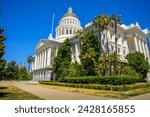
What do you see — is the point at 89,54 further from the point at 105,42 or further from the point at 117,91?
the point at 117,91

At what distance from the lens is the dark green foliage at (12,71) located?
85938 mm

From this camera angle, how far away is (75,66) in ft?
128

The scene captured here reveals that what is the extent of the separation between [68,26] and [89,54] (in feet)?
133

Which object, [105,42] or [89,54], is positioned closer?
[89,54]

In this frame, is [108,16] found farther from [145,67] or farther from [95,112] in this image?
[95,112]

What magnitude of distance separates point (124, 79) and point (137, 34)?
2608 cm

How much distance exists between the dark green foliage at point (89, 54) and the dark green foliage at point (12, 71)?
202ft

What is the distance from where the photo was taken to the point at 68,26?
7119cm

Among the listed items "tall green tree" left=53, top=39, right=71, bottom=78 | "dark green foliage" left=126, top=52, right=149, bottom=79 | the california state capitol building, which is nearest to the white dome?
the california state capitol building

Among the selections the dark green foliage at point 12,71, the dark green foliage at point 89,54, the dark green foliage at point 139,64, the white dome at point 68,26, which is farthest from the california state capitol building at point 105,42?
the dark green foliage at point 12,71

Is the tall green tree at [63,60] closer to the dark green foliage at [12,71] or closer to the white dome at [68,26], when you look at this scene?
the white dome at [68,26]

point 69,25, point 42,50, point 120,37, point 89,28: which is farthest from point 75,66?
point 69,25

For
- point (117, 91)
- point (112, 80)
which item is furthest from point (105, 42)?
point (117, 91)

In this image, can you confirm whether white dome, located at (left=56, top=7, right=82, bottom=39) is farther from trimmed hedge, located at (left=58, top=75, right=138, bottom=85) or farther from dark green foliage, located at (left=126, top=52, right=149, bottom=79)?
trimmed hedge, located at (left=58, top=75, right=138, bottom=85)
